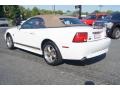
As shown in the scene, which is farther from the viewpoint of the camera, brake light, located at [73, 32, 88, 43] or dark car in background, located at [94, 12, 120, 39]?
dark car in background, located at [94, 12, 120, 39]

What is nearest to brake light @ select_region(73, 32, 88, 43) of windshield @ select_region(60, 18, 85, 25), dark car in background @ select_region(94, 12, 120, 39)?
windshield @ select_region(60, 18, 85, 25)

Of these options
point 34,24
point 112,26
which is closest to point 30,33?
point 34,24

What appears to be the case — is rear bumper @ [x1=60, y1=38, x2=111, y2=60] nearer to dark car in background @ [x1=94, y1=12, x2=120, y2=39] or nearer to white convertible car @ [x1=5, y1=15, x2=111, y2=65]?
white convertible car @ [x1=5, y1=15, x2=111, y2=65]

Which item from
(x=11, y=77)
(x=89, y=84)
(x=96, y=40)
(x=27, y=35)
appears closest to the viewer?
(x=89, y=84)

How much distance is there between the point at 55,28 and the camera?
19.1ft

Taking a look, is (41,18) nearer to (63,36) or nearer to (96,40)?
(63,36)

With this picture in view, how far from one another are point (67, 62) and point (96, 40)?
3.74ft

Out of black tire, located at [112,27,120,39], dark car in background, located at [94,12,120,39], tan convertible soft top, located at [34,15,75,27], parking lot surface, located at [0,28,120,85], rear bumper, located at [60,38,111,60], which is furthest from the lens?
black tire, located at [112,27,120,39]

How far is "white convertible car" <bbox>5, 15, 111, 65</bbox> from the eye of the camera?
5.30 meters

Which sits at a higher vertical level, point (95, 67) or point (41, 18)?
point (41, 18)

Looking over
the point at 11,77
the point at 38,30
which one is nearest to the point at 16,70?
the point at 11,77

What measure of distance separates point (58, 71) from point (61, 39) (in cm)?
84

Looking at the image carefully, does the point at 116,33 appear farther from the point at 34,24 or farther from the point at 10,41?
the point at 34,24

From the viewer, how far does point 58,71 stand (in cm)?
530
